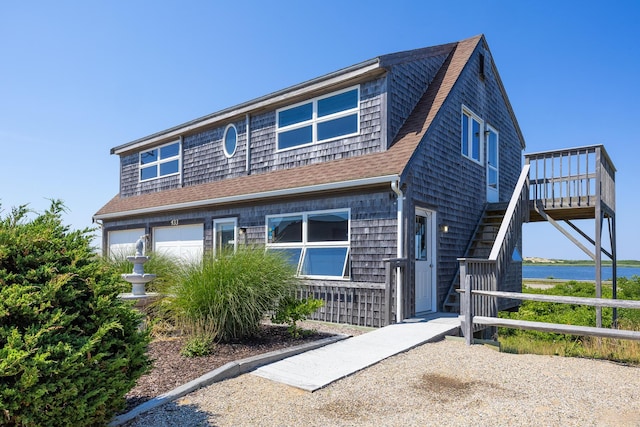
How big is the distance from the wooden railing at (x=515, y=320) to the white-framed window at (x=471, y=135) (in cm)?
480

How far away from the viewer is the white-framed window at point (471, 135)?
35.3 feet

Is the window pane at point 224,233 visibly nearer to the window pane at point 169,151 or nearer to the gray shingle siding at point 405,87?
the window pane at point 169,151

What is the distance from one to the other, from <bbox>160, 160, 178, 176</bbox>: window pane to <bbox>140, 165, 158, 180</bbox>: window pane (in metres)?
0.42

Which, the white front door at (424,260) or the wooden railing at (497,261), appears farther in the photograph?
the white front door at (424,260)

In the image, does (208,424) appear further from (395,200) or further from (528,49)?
(528,49)

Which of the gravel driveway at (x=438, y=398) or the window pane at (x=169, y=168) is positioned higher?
the window pane at (x=169, y=168)

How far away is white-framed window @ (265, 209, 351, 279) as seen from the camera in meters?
8.75

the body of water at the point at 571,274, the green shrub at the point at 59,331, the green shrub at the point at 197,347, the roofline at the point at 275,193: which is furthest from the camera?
the body of water at the point at 571,274

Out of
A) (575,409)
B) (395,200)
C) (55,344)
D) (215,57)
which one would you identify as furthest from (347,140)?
(55,344)

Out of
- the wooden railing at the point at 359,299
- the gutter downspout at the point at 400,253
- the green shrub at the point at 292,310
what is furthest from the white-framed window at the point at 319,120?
the green shrub at the point at 292,310

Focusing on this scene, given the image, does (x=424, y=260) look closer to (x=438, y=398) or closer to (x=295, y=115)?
A: (x=295, y=115)

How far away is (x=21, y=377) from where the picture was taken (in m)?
2.76

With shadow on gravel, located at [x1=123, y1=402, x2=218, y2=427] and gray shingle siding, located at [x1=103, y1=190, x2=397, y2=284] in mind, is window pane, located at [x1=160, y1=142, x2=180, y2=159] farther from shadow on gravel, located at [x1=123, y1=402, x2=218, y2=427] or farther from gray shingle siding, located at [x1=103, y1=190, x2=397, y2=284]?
shadow on gravel, located at [x1=123, y1=402, x2=218, y2=427]

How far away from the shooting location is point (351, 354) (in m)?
5.91
